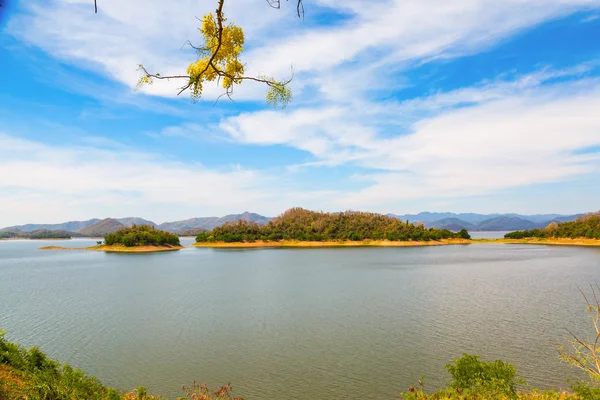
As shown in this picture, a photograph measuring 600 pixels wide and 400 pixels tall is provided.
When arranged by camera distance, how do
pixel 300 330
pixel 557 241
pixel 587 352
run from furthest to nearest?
pixel 557 241 < pixel 300 330 < pixel 587 352

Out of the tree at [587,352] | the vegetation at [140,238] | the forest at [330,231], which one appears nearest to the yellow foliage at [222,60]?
the tree at [587,352]

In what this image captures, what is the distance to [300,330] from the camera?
78.7ft

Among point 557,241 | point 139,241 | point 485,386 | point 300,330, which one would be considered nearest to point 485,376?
point 485,386

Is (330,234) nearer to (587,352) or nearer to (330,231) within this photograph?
(330,231)

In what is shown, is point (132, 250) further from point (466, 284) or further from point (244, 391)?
point (244, 391)

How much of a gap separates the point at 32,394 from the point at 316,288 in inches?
1395

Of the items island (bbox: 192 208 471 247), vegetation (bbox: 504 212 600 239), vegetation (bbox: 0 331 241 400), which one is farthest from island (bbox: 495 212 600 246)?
vegetation (bbox: 0 331 241 400)

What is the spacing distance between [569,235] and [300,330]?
16084cm

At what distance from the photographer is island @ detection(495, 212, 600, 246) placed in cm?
13062

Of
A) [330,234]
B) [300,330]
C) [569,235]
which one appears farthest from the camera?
[330,234]

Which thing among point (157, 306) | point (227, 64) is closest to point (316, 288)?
point (157, 306)

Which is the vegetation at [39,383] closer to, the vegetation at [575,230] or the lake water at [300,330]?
the lake water at [300,330]

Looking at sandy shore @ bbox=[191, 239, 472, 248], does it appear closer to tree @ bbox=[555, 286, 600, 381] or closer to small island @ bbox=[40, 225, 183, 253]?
small island @ bbox=[40, 225, 183, 253]

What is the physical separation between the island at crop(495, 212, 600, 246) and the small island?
151 metres
